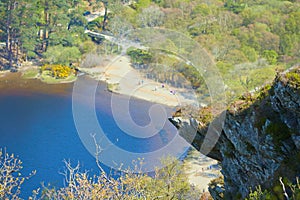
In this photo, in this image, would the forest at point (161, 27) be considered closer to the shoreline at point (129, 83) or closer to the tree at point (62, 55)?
the tree at point (62, 55)

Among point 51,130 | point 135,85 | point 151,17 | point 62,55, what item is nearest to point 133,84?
point 135,85

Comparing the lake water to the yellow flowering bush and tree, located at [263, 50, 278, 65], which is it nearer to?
the yellow flowering bush

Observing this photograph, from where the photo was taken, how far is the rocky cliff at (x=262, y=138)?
892 cm

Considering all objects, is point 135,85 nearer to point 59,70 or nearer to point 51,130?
point 59,70

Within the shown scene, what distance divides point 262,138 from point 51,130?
23.3 metres

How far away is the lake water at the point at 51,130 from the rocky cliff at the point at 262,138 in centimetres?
1309

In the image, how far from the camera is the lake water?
25.6 m

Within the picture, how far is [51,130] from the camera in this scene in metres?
31.1

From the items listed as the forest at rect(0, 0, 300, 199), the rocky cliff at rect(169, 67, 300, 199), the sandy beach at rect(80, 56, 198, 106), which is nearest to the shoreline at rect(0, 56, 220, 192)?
the sandy beach at rect(80, 56, 198, 106)

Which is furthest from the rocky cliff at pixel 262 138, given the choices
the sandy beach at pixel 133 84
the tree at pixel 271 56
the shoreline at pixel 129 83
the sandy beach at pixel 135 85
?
the tree at pixel 271 56

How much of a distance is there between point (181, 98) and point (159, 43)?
797 cm

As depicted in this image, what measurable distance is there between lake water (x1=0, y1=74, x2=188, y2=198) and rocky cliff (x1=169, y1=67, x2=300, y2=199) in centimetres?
1309

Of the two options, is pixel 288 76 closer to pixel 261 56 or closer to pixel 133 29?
pixel 261 56

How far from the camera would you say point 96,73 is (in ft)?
150
